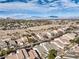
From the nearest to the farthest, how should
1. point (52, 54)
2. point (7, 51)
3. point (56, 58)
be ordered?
1. point (56, 58)
2. point (52, 54)
3. point (7, 51)

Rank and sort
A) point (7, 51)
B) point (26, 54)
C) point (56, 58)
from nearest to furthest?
point (56, 58)
point (26, 54)
point (7, 51)

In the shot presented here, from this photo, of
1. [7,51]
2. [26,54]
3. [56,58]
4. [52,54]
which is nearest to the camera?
[56,58]

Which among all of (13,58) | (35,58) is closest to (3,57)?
(13,58)

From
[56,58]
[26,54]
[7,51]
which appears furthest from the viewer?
[7,51]

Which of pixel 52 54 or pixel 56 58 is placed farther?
pixel 52 54

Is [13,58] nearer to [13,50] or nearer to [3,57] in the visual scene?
[3,57]

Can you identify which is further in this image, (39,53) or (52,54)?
(39,53)

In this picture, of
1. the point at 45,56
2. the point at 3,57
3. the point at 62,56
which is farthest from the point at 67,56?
the point at 3,57

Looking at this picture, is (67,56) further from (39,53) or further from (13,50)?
(13,50)
